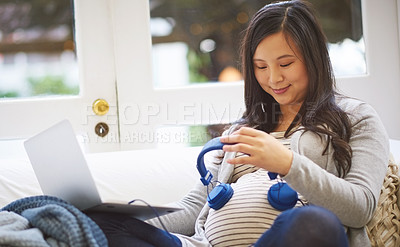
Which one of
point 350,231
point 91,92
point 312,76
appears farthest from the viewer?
point 91,92

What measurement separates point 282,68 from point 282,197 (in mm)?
364

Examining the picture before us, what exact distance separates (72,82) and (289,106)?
2.90 feet

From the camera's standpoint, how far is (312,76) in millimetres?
Result: 1305

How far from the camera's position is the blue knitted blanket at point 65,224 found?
0.83 meters

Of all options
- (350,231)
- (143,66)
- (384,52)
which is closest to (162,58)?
(143,66)

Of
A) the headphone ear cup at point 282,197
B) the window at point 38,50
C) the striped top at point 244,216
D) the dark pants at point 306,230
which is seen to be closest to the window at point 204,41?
the window at point 38,50

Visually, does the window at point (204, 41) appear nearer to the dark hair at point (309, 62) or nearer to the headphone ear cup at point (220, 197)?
the dark hair at point (309, 62)

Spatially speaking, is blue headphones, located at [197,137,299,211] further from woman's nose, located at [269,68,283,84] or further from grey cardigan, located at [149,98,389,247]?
woman's nose, located at [269,68,283,84]

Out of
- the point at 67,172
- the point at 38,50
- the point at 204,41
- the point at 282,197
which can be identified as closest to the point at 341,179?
the point at 282,197

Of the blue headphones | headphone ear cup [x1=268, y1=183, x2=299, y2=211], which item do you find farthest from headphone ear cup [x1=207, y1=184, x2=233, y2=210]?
headphone ear cup [x1=268, y1=183, x2=299, y2=211]

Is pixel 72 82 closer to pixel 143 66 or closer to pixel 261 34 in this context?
pixel 143 66

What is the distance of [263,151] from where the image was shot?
38.6 inches

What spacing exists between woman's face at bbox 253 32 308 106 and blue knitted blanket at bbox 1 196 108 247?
65 cm

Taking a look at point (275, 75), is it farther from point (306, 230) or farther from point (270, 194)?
point (306, 230)
